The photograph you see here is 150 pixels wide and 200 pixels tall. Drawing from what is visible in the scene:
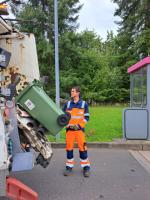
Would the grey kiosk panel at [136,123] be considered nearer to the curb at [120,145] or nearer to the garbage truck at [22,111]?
the curb at [120,145]

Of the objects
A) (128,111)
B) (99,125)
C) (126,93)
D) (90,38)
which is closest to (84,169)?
(128,111)

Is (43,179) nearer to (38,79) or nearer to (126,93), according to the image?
(38,79)

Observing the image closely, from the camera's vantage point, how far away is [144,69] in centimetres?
1323

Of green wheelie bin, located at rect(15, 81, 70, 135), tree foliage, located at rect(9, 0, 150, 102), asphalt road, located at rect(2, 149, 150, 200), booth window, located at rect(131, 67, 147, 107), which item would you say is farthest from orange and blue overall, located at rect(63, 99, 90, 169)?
tree foliage, located at rect(9, 0, 150, 102)

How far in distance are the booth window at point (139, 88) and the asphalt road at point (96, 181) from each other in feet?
12.2

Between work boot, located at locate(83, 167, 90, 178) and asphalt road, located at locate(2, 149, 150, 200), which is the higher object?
work boot, located at locate(83, 167, 90, 178)

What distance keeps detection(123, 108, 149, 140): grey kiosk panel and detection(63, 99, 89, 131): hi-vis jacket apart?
3.84m

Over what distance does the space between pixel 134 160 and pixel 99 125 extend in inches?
230

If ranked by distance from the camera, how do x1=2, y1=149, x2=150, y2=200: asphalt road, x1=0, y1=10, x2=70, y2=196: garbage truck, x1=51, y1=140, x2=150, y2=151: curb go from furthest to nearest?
x1=51, y1=140, x2=150, y2=151: curb → x1=2, y1=149, x2=150, y2=200: asphalt road → x1=0, y1=10, x2=70, y2=196: garbage truck

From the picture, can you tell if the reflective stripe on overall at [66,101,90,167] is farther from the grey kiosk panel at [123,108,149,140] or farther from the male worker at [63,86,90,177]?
the grey kiosk panel at [123,108,149,140]

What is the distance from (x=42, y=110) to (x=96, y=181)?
2134mm

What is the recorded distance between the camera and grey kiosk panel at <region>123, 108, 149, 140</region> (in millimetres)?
11891

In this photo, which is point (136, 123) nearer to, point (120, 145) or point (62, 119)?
point (120, 145)

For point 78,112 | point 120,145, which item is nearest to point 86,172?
point 78,112
